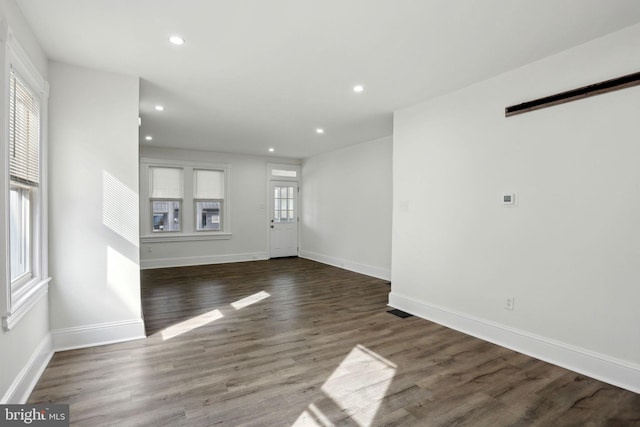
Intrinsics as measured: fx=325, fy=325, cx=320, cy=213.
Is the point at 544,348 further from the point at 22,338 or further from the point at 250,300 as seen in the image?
the point at 22,338

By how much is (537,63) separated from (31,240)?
462 centimetres

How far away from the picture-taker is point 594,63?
258 cm

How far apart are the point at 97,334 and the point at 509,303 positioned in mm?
3934

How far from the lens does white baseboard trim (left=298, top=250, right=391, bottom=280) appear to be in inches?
240

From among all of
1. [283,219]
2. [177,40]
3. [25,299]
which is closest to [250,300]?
[25,299]

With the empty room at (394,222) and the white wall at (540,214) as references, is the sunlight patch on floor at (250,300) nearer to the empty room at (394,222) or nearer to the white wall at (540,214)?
the empty room at (394,222)

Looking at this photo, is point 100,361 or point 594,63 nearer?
point 594,63

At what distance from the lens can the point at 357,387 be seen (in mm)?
2375

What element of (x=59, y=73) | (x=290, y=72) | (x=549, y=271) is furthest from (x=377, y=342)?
(x=59, y=73)

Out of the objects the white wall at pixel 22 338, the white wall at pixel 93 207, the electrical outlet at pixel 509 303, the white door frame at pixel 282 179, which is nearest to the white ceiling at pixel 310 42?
the white wall at pixel 22 338

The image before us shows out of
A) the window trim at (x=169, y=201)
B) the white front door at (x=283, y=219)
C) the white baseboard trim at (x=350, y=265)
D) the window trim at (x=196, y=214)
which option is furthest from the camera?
the white front door at (x=283, y=219)

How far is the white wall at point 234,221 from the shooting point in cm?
704

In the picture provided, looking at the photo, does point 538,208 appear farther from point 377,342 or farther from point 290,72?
point 290,72

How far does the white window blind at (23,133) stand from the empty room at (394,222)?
0.03 m
